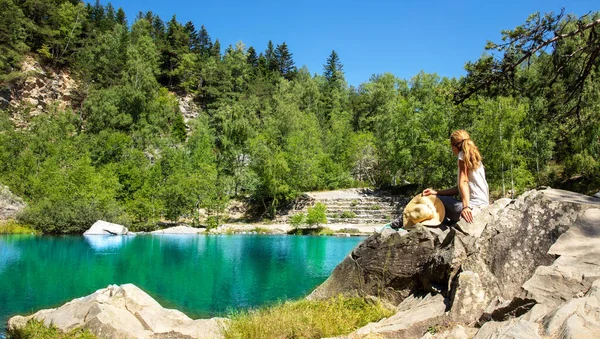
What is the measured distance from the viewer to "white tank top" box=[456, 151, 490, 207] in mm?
5988

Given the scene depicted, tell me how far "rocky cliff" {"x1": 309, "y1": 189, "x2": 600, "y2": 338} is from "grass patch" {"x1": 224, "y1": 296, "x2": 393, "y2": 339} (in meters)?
0.55

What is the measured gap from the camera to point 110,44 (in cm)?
6303

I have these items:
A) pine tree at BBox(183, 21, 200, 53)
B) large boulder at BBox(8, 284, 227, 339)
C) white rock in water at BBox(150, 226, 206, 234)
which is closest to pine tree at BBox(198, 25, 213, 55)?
pine tree at BBox(183, 21, 200, 53)

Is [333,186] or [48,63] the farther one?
[48,63]

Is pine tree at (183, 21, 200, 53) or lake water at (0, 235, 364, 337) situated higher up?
pine tree at (183, 21, 200, 53)

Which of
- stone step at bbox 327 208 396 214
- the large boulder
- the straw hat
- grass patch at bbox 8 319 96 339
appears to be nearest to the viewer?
the straw hat

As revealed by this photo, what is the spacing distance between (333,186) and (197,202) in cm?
1692

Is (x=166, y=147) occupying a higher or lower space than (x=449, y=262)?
higher

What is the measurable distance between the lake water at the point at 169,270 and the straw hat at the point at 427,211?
620cm

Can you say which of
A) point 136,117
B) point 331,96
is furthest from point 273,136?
point 331,96

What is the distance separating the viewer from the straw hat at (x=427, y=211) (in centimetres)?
668

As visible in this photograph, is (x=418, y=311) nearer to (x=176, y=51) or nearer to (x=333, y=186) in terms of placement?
(x=333, y=186)

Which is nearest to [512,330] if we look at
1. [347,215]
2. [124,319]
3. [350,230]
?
[124,319]

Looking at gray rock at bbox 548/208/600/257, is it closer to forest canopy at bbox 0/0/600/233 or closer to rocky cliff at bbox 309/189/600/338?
rocky cliff at bbox 309/189/600/338
